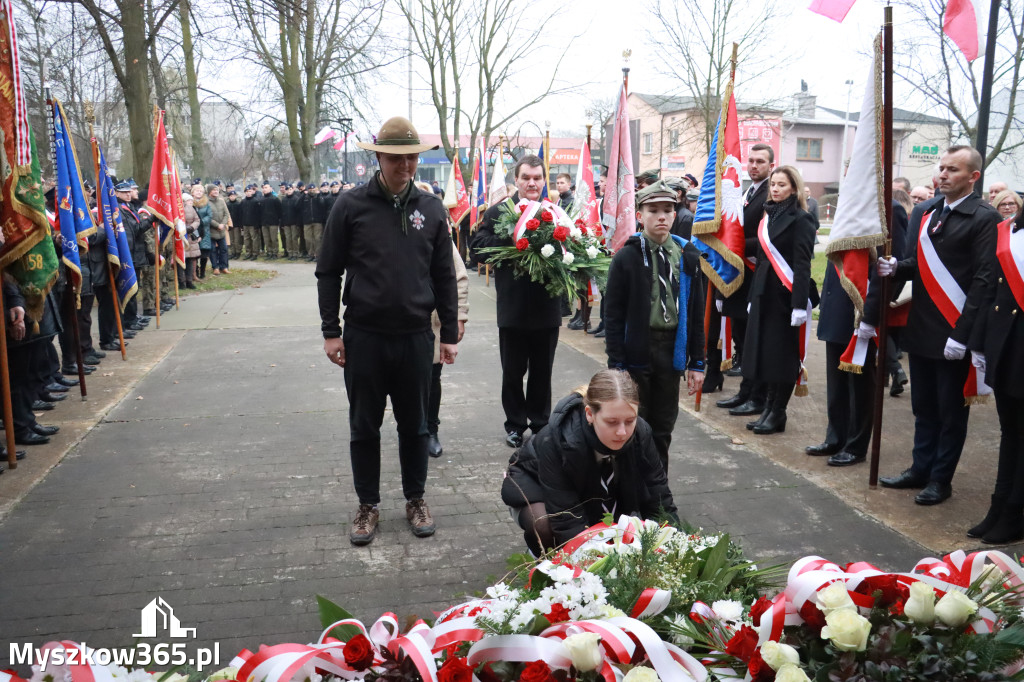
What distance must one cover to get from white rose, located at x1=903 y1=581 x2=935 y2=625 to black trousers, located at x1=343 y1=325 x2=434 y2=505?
2.90 meters

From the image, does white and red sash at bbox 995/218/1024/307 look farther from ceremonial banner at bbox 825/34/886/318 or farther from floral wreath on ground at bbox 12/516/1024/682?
floral wreath on ground at bbox 12/516/1024/682

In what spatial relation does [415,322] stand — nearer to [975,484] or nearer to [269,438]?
[269,438]

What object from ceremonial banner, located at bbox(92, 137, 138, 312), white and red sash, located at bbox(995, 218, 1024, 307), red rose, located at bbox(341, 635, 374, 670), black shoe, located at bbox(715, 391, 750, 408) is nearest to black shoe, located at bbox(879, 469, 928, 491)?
white and red sash, located at bbox(995, 218, 1024, 307)

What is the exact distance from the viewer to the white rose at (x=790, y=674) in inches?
72.8

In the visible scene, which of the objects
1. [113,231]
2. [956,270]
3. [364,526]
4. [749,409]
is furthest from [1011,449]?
[113,231]

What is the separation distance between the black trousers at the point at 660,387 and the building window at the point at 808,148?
56.2 meters

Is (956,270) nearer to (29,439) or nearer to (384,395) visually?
(384,395)

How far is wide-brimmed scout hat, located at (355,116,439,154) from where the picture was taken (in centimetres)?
418

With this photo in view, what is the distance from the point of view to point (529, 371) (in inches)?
249

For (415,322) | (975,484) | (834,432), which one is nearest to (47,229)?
(415,322)

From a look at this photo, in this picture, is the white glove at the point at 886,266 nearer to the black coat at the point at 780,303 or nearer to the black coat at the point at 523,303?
the black coat at the point at 780,303

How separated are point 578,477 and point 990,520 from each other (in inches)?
99.1

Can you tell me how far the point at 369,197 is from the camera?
4.30 m

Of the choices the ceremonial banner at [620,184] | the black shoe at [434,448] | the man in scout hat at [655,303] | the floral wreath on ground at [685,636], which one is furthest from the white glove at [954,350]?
the black shoe at [434,448]
